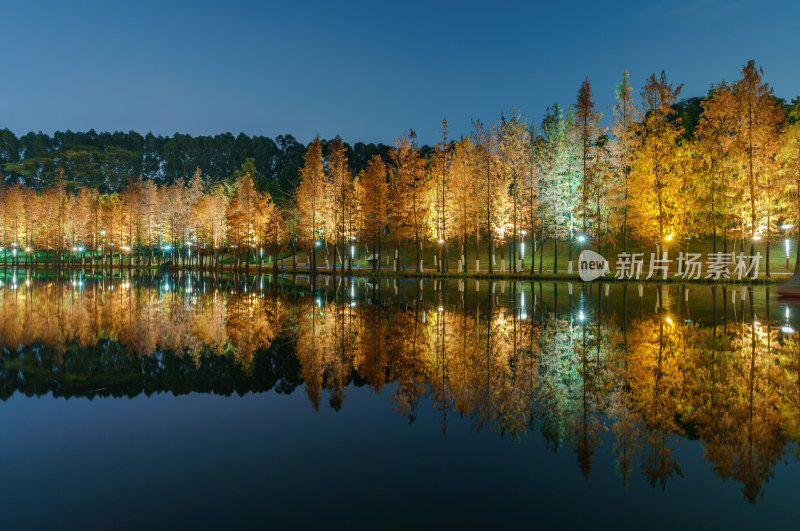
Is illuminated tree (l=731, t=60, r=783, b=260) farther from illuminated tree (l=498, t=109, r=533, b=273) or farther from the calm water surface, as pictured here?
the calm water surface

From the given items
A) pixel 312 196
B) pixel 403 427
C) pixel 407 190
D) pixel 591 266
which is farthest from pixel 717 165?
pixel 403 427

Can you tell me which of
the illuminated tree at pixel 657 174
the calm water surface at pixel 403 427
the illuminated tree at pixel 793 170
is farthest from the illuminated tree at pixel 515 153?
the calm water surface at pixel 403 427

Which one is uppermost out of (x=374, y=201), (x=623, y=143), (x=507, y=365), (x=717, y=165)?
(x=623, y=143)

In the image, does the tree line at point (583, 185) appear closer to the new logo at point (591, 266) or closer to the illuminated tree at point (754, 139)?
the illuminated tree at point (754, 139)

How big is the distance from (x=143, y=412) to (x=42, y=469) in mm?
2520

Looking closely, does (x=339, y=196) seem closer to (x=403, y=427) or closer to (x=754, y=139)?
(x=754, y=139)

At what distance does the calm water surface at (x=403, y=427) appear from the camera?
18.3 ft

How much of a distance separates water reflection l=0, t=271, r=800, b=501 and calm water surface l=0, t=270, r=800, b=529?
0.06 meters

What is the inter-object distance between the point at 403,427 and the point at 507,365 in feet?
13.9

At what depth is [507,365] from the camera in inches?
459

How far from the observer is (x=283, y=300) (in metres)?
28.7

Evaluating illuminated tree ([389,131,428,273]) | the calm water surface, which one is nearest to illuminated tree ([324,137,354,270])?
illuminated tree ([389,131,428,273])

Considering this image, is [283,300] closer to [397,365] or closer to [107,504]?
[397,365]

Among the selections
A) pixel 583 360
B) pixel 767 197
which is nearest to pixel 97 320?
pixel 583 360
